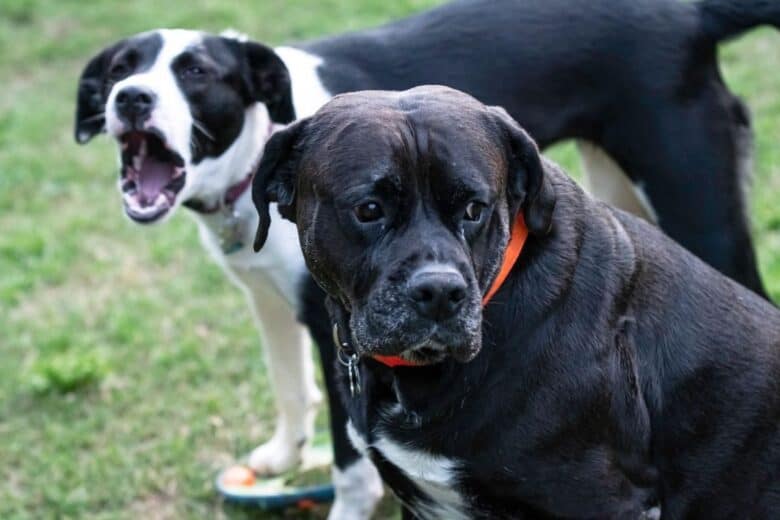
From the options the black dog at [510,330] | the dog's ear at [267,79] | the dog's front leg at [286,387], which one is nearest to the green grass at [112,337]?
the dog's front leg at [286,387]

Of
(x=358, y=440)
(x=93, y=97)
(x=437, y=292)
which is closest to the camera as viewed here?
(x=437, y=292)

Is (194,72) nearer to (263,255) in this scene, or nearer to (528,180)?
(263,255)

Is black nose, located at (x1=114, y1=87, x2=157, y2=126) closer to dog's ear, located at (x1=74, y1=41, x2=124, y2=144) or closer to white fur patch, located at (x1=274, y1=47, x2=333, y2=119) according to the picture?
dog's ear, located at (x1=74, y1=41, x2=124, y2=144)

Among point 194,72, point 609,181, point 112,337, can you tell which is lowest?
point 112,337

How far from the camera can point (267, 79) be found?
12.6 feet

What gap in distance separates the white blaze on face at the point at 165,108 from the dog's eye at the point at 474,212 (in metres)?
1.36

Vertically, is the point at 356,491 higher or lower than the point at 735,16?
lower

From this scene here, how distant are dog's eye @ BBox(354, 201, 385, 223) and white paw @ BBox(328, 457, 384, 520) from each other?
4.44ft

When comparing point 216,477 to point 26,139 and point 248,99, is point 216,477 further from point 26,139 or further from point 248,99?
point 26,139

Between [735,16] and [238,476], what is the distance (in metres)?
2.24

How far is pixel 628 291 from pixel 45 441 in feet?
8.10

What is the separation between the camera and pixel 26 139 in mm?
7719

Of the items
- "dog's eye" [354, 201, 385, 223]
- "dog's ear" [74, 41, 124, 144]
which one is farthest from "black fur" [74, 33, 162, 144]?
"dog's eye" [354, 201, 385, 223]

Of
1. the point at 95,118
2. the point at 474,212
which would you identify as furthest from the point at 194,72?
the point at 474,212
